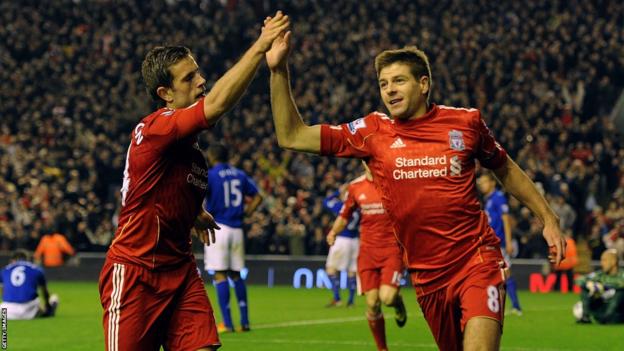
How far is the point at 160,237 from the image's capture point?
682 centimetres

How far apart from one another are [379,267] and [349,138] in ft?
21.9

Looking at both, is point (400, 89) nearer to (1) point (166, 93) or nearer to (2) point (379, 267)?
(1) point (166, 93)

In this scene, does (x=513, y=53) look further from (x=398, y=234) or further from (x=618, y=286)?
(x=398, y=234)

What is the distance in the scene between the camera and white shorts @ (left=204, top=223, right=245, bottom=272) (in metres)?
15.9

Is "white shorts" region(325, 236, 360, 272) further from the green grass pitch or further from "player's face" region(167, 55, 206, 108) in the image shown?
"player's face" region(167, 55, 206, 108)

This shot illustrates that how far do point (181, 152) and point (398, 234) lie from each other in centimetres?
152

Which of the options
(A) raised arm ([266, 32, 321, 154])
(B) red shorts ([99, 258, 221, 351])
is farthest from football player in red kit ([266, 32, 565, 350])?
(B) red shorts ([99, 258, 221, 351])

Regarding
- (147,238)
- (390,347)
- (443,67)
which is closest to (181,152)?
(147,238)

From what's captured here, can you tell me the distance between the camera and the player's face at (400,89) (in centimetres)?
731

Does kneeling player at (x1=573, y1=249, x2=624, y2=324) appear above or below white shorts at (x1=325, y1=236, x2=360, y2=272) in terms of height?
below

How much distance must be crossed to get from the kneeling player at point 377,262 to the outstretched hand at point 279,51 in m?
6.92

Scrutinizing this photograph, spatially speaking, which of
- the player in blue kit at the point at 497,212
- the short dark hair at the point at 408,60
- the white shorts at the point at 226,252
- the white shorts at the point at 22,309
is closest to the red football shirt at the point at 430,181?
the short dark hair at the point at 408,60

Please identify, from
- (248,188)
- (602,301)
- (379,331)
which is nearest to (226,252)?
(248,188)

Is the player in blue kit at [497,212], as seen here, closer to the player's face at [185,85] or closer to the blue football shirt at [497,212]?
the blue football shirt at [497,212]
